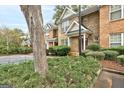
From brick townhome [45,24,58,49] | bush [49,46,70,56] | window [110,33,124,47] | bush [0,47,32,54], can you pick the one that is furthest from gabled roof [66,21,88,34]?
bush [0,47,32,54]

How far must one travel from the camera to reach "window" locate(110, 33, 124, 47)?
9907mm

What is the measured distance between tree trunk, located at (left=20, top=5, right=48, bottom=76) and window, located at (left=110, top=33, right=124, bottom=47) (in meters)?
6.13

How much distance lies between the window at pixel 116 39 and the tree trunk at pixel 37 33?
6.13 metres

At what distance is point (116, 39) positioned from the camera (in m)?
10.4

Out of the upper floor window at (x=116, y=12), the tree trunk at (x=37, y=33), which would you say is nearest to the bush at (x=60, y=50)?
the tree trunk at (x=37, y=33)

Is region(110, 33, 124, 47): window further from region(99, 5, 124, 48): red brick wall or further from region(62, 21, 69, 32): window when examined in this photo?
region(62, 21, 69, 32): window

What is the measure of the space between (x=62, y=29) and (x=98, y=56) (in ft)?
8.73

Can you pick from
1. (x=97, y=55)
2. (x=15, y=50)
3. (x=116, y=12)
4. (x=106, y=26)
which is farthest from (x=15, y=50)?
(x=116, y=12)

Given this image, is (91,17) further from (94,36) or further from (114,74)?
(114,74)

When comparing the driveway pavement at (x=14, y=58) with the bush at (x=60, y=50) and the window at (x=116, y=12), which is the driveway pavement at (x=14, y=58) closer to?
the bush at (x=60, y=50)

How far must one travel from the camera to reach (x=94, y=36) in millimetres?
10898

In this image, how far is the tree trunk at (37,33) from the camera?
15.3 feet

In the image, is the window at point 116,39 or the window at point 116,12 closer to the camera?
the window at point 116,39

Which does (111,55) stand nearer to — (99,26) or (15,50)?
(99,26)
